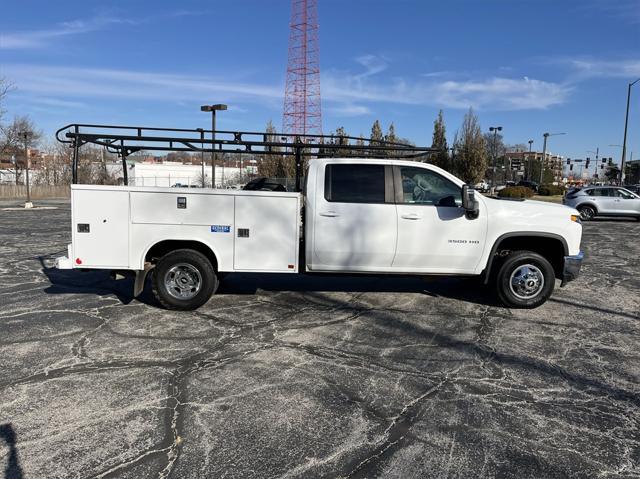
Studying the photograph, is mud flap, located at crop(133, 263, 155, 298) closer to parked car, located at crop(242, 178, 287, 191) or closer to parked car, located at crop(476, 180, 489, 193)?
parked car, located at crop(242, 178, 287, 191)

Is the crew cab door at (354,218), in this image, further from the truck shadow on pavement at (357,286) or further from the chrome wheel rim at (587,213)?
the chrome wheel rim at (587,213)

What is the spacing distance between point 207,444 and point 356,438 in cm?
102

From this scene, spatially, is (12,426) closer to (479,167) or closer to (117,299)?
(117,299)

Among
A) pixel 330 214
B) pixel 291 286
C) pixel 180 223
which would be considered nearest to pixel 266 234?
pixel 330 214

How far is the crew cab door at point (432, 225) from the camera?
6.51 meters

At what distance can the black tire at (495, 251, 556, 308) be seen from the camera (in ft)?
22.1

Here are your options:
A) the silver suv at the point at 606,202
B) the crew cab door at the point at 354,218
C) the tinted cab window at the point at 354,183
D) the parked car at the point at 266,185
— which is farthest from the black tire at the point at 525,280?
the silver suv at the point at 606,202

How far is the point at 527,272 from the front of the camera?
6.79 m

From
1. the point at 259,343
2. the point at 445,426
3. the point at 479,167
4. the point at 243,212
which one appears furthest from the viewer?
the point at 479,167

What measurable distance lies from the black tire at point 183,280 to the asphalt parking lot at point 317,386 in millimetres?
197

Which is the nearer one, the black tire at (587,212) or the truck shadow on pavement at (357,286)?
the truck shadow on pavement at (357,286)

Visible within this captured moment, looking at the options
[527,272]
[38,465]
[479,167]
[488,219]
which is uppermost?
[479,167]

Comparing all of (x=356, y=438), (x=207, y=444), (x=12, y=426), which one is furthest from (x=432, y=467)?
(x=12, y=426)

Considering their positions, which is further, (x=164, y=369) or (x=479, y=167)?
(x=479, y=167)
